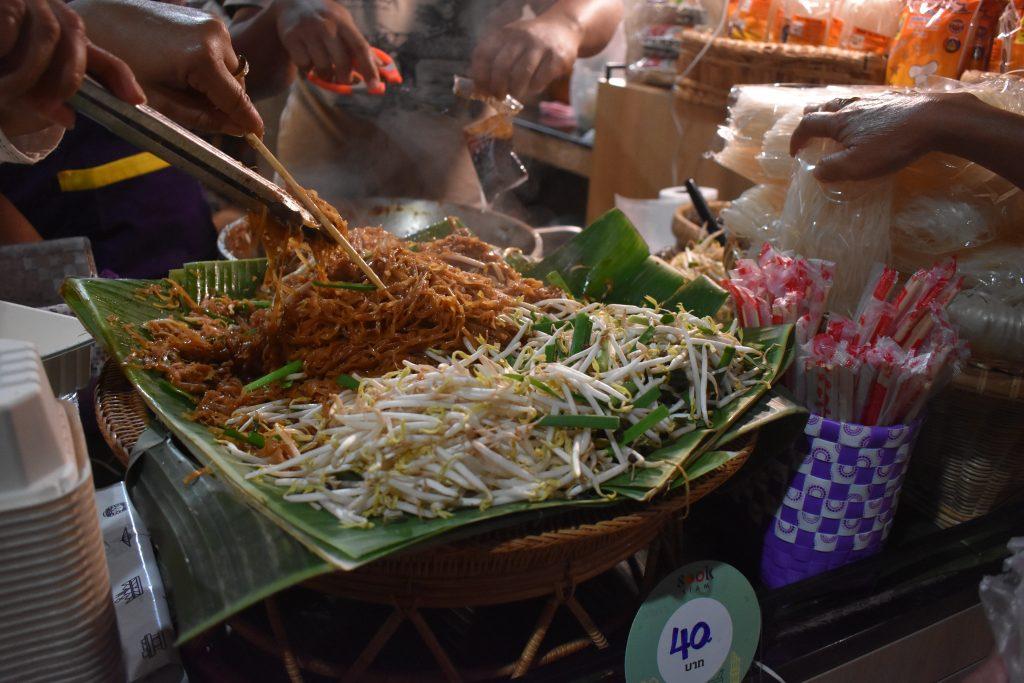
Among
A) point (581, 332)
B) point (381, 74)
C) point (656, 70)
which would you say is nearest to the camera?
point (581, 332)

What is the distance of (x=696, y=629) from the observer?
4.54 feet

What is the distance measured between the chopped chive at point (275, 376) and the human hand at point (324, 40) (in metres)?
1.93

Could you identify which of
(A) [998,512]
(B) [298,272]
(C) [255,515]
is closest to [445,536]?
(C) [255,515]

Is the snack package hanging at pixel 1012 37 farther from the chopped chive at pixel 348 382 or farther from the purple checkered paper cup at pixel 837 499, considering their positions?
the chopped chive at pixel 348 382

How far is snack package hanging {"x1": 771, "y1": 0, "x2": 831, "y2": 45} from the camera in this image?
3.48 m

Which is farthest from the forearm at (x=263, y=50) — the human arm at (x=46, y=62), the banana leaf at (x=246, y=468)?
the human arm at (x=46, y=62)

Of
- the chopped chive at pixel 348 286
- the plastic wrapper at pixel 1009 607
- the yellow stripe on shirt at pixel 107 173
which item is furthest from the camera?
the yellow stripe on shirt at pixel 107 173

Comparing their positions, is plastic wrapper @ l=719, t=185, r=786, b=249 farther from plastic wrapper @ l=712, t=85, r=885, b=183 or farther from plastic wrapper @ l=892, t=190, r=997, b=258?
plastic wrapper @ l=892, t=190, r=997, b=258

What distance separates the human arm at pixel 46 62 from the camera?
1308mm

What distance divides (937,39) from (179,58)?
246 centimetres

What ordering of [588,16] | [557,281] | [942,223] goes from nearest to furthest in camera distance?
[942,223] → [557,281] → [588,16]

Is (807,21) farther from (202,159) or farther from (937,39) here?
(202,159)

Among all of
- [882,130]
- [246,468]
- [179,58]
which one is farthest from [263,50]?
[882,130]

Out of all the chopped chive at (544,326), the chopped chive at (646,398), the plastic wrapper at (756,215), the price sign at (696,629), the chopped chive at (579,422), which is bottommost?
the price sign at (696,629)
